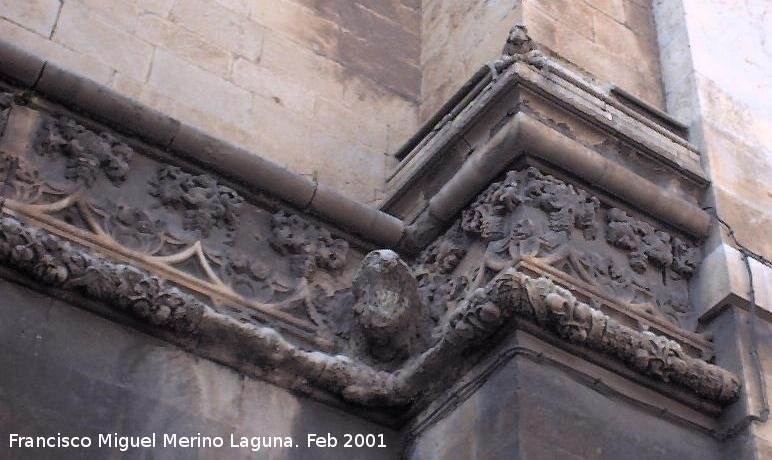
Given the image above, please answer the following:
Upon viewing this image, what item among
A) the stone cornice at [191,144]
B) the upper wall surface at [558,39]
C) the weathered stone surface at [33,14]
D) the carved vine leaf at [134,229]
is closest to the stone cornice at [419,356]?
the carved vine leaf at [134,229]

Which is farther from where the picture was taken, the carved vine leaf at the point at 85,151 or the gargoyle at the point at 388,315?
the gargoyle at the point at 388,315

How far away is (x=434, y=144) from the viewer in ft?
21.5

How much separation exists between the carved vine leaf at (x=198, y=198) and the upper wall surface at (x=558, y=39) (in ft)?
5.85

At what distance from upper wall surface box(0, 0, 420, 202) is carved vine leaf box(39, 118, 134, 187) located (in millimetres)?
660

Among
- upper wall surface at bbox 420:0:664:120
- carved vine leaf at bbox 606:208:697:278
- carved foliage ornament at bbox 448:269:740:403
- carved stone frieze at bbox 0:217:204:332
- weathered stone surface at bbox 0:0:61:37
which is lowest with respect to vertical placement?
carved stone frieze at bbox 0:217:204:332

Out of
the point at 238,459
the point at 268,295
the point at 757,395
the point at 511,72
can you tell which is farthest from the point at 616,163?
the point at 238,459

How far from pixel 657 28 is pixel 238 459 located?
12.0 feet

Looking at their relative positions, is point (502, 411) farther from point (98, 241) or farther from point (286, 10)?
point (286, 10)

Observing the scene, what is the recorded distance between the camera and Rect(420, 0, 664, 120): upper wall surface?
694 centimetres

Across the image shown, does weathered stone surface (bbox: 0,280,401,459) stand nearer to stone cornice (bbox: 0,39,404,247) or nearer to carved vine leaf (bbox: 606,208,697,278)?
stone cornice (bbox: 0,39,404,247)

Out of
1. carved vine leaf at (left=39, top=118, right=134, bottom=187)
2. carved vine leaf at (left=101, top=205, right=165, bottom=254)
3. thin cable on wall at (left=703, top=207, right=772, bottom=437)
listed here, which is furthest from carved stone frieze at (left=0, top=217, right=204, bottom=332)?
thin cable on wall at (left=703, top=207, right=772, bottom=437)

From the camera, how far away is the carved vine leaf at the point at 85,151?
18.7 feet

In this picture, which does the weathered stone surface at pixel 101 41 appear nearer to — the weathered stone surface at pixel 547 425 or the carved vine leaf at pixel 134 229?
the carved vine leaf at pixel 134 229

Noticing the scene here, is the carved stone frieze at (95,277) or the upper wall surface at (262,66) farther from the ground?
the upper wall surface at (262,66)
